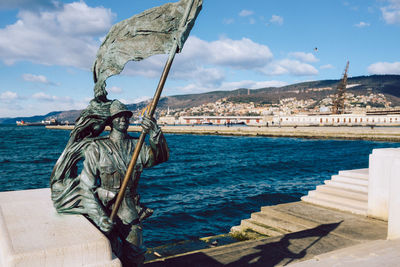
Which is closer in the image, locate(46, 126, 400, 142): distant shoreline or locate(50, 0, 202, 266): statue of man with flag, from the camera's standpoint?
locate(50, 0, 202, 266): statue of man with flag

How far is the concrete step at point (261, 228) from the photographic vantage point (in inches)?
250

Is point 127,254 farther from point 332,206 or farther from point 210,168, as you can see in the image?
point 210,168

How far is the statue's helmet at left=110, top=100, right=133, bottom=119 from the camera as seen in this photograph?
10.3 feet

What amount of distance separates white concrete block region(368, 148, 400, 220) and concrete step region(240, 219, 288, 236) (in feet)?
5.90

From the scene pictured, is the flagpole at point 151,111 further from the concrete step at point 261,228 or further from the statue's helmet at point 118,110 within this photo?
the concrete step at point 261,228

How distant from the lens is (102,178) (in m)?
3.10

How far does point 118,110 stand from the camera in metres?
3.14

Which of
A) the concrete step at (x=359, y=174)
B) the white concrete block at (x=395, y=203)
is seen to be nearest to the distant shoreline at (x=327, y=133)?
the concrete step at (x=359, y=174)

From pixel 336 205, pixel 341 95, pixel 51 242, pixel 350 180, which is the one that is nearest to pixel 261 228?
pixel 336 205

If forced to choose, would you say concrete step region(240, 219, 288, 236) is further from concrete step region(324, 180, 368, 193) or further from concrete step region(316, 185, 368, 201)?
concrete step region(324, 180, 368, 193)

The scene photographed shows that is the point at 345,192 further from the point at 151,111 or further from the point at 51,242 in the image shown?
the point at 51,242

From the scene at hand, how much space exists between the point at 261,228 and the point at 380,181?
2415 mm

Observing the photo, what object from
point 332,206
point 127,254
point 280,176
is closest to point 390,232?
point 332,206

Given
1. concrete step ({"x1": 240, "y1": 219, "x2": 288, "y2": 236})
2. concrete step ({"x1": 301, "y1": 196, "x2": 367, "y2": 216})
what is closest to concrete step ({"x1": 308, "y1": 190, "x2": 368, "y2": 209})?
concrete step ({"x1": 301, "y1": 196, "x2": 367, "y2": 216})
